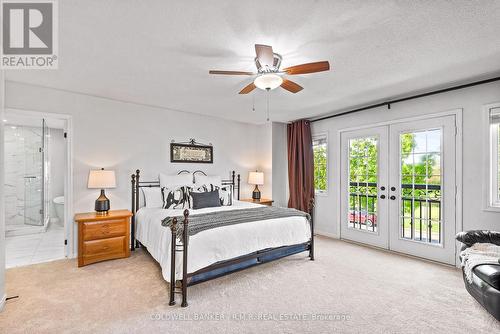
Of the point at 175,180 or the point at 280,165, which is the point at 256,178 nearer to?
the point at 280,165

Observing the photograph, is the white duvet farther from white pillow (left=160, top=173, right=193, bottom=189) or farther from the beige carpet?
white pillow (left=160, top=173, right=193, bottom=189)

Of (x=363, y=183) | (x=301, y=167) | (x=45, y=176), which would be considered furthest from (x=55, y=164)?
(x=363, y=183)

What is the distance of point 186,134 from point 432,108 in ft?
13.9

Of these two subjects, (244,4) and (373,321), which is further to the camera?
(373,321)

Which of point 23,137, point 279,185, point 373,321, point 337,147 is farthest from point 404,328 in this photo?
point 23,137

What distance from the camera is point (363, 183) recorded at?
14.8 ft

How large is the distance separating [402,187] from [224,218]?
2.98m

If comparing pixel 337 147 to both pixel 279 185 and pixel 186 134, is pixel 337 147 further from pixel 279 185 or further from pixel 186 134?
pixel 186 134

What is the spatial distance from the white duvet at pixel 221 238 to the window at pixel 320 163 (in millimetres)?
1771

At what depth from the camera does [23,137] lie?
5.39 metres

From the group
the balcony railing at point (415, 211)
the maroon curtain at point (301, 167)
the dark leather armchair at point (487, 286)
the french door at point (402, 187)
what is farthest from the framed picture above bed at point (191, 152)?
the dark leather armchair at point (487, 286)

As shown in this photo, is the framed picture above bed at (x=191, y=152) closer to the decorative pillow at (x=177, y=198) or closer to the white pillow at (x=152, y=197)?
the white pillow at (x=152, y=197)

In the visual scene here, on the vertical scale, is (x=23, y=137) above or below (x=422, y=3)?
below

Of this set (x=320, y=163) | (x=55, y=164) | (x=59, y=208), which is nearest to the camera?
(x=320, y=163)
